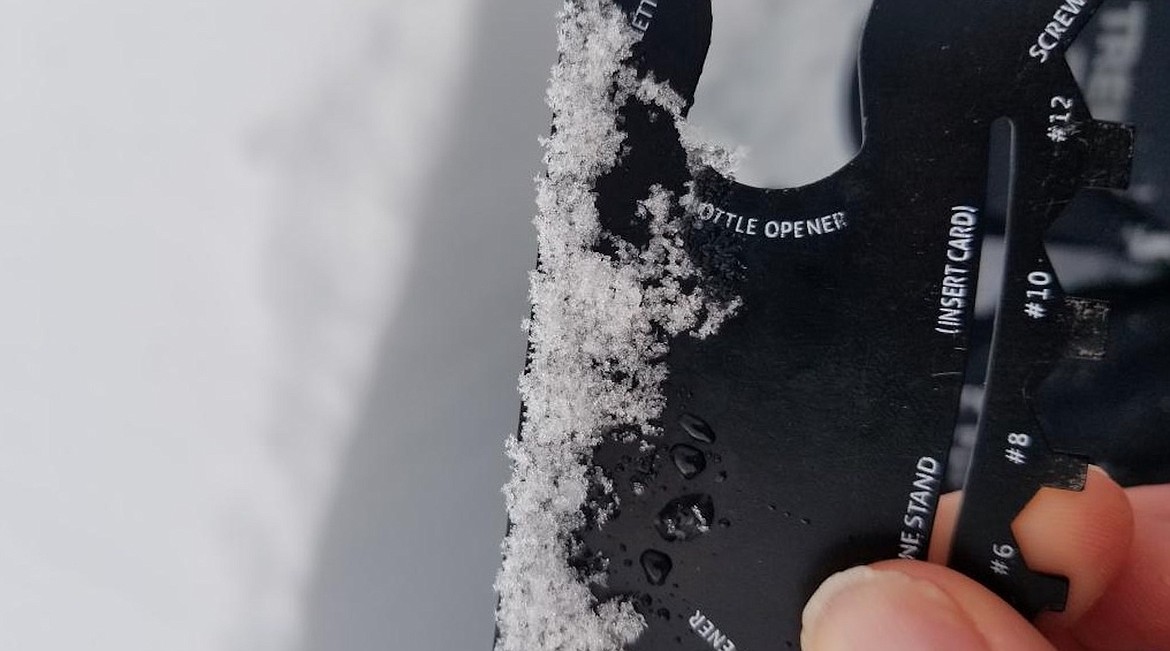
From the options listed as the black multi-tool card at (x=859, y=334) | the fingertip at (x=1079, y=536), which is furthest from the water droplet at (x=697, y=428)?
the fingertip at (x=1079, y=536)

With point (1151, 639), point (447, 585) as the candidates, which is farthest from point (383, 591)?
point (1151, 639)

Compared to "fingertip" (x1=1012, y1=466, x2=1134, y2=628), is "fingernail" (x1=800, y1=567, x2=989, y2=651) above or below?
below

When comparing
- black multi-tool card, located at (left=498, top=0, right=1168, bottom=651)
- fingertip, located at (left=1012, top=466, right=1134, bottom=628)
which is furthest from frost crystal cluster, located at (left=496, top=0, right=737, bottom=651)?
fingertip, located at (left=1012, top=466, right=1134, bottom=628)

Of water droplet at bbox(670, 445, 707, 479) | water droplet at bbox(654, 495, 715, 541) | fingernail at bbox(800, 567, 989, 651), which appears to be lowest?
fingernail at bbox(800, 567, 989, 651)

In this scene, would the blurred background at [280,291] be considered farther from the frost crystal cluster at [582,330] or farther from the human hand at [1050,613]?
the human hand at [1050,613]

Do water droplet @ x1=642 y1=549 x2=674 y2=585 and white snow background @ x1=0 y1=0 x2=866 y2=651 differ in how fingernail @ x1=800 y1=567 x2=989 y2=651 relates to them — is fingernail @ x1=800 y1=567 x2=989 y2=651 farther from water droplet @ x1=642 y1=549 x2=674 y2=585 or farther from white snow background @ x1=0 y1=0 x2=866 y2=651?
white snow background @ x1=0 y1=0 x2=866 y2=651

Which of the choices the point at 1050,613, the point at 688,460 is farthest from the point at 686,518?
the point at 1050,613
